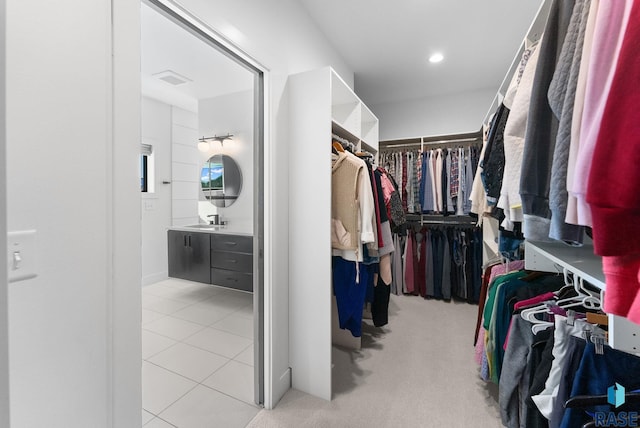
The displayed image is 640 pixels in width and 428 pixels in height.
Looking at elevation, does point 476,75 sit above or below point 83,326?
above

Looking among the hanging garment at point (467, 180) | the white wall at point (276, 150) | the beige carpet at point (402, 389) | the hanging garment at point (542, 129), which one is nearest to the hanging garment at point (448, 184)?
the hanging garment at point (467, 180)

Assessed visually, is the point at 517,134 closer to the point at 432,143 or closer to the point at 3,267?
the point at 3,267

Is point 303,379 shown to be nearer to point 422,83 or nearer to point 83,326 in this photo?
point 83,326

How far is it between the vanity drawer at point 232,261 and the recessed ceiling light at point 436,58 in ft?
8.79

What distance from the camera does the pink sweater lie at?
47cm

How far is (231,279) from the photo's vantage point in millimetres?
2639

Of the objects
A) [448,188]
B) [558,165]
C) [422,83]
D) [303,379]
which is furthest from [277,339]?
[422,83]

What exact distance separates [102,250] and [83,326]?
0.23 metres

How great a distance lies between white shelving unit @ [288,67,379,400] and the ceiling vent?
151cm

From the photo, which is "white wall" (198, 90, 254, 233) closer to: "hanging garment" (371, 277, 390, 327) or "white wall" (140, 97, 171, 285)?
"white wall" (140, 97, 171, 285)

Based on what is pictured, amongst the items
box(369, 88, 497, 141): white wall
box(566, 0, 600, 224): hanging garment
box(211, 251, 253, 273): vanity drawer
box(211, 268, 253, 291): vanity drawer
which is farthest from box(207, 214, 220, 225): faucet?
box(566, 0, 600, 224): hanging garment

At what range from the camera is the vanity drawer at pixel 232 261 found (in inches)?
101

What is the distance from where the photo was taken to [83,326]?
2.65 ft

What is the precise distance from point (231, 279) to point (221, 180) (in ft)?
3.66
